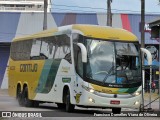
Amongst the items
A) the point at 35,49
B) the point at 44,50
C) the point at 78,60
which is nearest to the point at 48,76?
the point at 44,50

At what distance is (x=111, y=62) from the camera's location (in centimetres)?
1936

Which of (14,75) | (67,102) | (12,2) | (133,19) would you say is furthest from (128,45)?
(12,2)

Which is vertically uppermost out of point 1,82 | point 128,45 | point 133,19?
point 128,45

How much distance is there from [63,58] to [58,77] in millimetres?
1062

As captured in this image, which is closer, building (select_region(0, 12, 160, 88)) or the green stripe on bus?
the green stripe on bus

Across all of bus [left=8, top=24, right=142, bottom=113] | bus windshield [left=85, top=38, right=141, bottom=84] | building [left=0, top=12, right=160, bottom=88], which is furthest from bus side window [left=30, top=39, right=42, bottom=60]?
building [left=0, top=12, right=160, bottom=88]

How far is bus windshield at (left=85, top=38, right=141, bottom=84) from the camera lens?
63.1 ft

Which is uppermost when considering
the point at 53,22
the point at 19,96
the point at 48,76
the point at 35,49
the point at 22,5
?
the point at 35,49

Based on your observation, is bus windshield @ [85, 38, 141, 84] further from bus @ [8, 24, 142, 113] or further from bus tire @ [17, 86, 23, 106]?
bus tire @ [17, 86, 23, 106]

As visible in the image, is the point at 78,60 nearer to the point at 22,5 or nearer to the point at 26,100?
the point at 26,100

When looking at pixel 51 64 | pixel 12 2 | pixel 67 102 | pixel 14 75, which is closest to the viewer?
pixel 67 102

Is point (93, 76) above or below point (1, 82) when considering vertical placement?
above

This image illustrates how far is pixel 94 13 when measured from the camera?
174ft

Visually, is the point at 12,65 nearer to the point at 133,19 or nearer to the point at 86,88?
the point at 86,88
